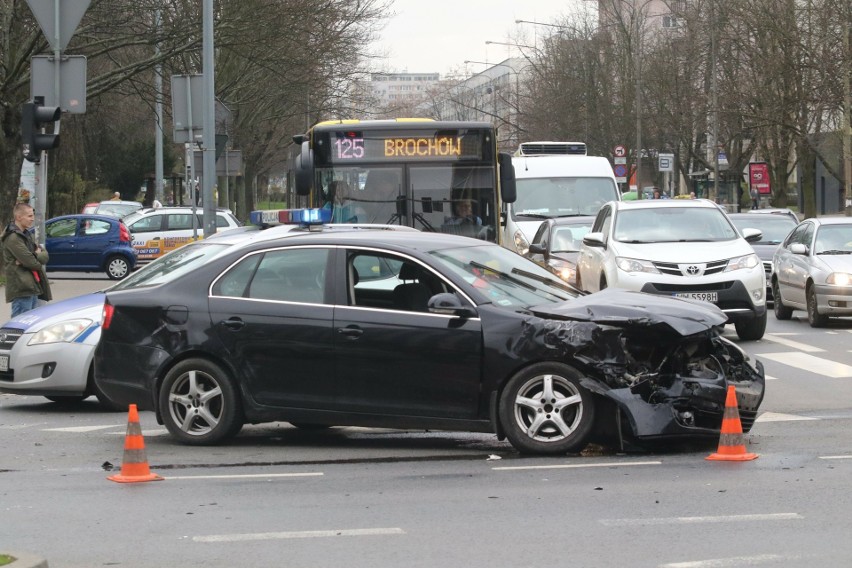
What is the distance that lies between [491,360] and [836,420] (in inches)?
132

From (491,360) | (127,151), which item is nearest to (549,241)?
(491,360)

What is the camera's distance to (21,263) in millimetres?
15188

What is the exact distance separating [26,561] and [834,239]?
53.5ft

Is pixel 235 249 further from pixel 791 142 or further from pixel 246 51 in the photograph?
pixel 791 142

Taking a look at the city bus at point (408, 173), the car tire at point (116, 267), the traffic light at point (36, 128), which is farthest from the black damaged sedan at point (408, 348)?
→ the car tire at point (116, 267)

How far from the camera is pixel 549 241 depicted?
874 inches

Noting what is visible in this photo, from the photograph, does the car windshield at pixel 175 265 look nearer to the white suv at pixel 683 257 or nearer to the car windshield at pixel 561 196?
the white suv at pixel 683 257

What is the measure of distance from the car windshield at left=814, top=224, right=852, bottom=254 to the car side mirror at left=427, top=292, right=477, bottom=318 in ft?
39.8

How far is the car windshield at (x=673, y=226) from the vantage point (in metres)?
17.5

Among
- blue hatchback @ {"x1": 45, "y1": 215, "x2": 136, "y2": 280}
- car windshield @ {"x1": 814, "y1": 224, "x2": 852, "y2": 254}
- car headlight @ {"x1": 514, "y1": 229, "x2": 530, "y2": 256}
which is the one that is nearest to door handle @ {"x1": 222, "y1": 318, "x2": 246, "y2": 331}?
car windshield @ {"x1": 814, "y1": 224, "x2": 852, "y2": 254}

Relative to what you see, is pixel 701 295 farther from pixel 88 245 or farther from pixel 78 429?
pixel 88 245

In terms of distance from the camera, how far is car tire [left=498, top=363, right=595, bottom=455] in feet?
29.1

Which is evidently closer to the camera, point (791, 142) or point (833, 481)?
point (833, 481)

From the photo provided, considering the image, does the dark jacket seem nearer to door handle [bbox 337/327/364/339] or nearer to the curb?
door handle [bbox 337/327/364/339]
